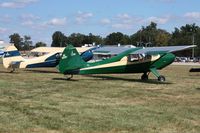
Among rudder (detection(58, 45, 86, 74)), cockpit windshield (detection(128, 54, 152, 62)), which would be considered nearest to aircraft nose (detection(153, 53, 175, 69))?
cockpit windshield (detection(128, 54, 152, 62))

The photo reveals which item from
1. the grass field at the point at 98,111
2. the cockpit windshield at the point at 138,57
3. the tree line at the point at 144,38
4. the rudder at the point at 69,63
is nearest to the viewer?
the grass field at the point at 98,111

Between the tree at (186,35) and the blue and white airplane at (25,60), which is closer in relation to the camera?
the blue and white airplane at (25,60)

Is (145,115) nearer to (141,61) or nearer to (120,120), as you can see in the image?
(120,120)

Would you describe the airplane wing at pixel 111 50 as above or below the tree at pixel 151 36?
below

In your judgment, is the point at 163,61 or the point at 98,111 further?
the point at 163,61

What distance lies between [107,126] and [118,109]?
2.32 metres

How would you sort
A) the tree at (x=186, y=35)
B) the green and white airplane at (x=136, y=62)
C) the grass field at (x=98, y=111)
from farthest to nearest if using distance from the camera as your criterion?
the tree at (x=186, y=35)
the green and white airplane at (x=136, y=62)
the grass field at (x=98, y=111)

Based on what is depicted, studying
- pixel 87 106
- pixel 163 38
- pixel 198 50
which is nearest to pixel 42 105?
pixel 87 106

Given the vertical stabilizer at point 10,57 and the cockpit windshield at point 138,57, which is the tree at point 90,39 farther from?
the cockpit windshield at point 138,57

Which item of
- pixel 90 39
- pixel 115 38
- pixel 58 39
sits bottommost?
pixel 90 39

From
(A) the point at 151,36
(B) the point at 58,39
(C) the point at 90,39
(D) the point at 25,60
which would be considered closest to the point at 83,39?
(C) the point at 90,39

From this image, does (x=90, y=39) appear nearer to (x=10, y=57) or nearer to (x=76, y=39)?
(x=76, y=39)

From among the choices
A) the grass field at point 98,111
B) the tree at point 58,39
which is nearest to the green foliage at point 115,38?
the tree at point 58,39

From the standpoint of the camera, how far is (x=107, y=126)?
8414 mm
